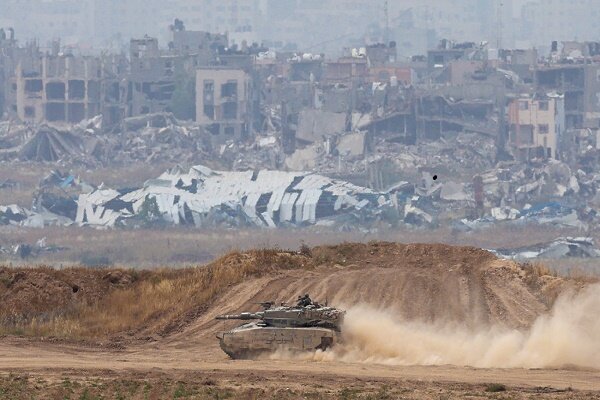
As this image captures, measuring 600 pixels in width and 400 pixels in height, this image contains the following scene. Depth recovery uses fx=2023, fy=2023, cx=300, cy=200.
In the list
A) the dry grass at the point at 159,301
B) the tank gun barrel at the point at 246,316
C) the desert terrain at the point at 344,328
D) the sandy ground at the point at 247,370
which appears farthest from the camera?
the dry grass at the point at 159,301

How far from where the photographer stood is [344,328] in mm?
48594

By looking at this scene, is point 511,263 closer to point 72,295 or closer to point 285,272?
point 285,272

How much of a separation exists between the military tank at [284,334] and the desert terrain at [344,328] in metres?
0.29

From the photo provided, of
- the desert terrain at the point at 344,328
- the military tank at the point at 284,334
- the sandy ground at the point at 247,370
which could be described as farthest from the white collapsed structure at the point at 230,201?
the military tank at the point at 284,334

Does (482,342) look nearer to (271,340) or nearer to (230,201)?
(271,340)

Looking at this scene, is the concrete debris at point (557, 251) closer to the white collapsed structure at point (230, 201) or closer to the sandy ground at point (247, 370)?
the white collapsed structure at point (230, 201)

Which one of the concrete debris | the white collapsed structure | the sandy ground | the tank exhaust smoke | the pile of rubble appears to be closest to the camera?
the sandy ground

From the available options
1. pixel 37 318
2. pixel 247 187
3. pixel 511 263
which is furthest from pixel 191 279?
pixel 247 187

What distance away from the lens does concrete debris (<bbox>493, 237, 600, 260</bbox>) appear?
145 m

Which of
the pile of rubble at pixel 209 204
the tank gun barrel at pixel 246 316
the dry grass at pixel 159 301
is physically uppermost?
the tank gun barrel at pixel 246 316

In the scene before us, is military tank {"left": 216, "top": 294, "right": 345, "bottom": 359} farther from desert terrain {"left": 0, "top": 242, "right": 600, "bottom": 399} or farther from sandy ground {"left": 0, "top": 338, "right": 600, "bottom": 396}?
sandy ground {"left": 0, "top": 338, "right": 600, "bottom": 396}

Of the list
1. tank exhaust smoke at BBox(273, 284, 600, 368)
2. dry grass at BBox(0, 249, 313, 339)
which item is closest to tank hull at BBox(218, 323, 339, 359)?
tank exhaust smoke at BBox(273, 284, 600, 368)

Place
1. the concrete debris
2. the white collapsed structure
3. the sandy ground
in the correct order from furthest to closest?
the white collapsed structure → the concrete debris → the sandy ground

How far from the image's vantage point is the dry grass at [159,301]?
176 feet
